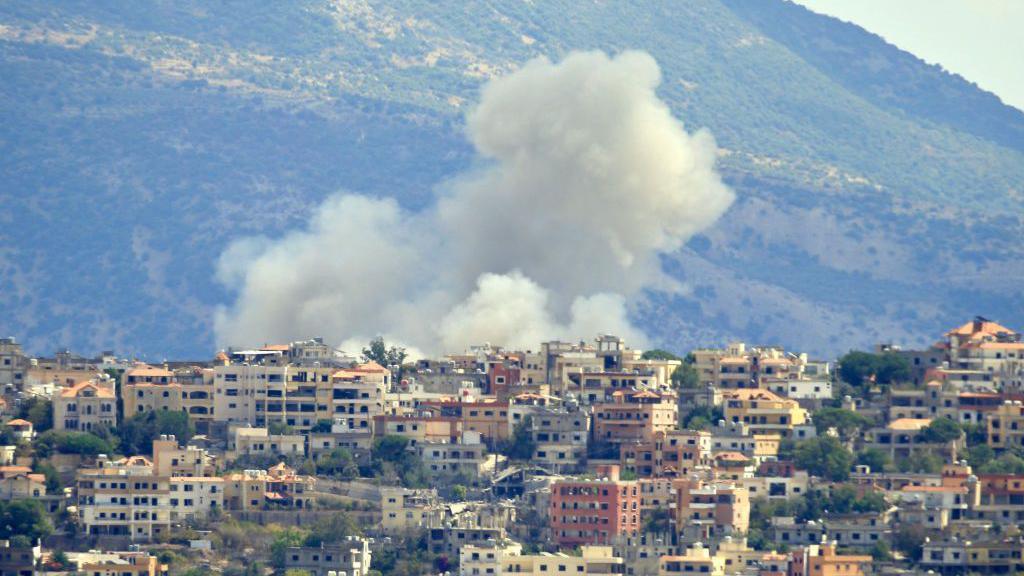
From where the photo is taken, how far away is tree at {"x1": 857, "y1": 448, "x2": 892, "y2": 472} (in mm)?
107625

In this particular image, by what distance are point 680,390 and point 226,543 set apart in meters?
18.3

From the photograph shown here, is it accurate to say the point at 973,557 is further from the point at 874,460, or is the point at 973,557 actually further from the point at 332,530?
the point at 332,530

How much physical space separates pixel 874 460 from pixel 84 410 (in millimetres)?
21089

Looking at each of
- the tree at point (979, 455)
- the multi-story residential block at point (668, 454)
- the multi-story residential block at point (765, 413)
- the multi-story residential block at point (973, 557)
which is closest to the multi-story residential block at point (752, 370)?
the multi-story residential block at point (765, 413)

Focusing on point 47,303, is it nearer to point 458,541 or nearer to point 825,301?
point 825,301

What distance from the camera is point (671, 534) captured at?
10225cm

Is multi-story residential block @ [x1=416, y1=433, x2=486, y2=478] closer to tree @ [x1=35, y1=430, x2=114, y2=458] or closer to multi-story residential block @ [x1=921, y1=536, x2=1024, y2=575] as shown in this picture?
tree @ [x1=35, y1=430, x2=114, y2=458]

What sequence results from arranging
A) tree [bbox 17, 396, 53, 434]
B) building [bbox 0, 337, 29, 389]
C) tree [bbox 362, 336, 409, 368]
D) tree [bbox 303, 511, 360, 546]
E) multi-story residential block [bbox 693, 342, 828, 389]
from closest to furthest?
tree [bbox 303, 511, 360, 546] → tree [bbox 17, 396, 53, 434] → multi-story residential block [bbox 693, 342, 828, 389] → building [bbox 0, 337, 29, 389] → tree [bbox 362, 336, 409, 368]

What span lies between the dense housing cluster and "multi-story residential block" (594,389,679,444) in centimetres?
8

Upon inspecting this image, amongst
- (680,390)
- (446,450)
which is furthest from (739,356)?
(446,450)

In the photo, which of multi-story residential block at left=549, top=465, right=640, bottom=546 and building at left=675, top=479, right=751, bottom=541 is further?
multi-story residential block at left=549, top=465, right=640, bottom=546

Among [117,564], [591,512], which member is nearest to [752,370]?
[591,512]

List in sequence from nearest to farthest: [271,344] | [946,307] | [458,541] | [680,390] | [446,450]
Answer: [458,541] < [446,450] < [680,390] < [271,344] < [946,307]

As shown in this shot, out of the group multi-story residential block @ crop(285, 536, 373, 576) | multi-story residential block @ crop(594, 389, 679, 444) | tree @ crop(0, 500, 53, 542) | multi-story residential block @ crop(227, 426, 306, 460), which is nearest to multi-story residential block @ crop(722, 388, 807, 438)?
multi-story residential block @ crop(594, 389, 679, 444)
